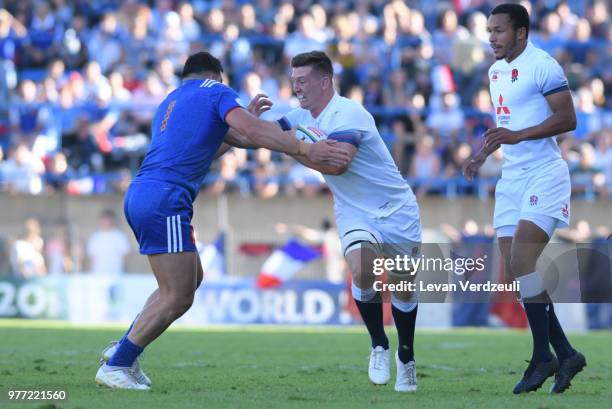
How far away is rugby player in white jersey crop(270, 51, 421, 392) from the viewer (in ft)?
30.8

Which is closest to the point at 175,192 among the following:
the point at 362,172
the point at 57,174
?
the point at 362,172

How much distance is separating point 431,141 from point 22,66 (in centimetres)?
838

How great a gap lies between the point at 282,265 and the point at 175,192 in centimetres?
1289

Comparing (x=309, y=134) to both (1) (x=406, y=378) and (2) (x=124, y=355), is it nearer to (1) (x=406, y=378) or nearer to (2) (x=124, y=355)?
(1) (x=406, y=378)

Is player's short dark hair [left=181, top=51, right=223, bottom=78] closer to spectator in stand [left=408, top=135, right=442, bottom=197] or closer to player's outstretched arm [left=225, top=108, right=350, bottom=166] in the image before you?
player's outstretched arm [left=225, top=108, right=350, bottom=166]

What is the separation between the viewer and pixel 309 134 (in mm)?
9344

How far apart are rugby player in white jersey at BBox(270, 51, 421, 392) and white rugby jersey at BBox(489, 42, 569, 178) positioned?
896mm

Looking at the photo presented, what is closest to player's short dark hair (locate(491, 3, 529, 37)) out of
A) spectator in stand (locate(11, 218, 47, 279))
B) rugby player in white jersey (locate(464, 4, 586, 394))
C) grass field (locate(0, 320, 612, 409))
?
rugby player in white jersey (locate(464, 4, 586, 394))

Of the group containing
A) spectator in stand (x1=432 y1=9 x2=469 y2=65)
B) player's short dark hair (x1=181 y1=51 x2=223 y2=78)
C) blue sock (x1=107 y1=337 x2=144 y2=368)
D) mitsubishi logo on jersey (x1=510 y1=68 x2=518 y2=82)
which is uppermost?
spectator in stand (x1=432 y1=9 x2=469 y2=65)

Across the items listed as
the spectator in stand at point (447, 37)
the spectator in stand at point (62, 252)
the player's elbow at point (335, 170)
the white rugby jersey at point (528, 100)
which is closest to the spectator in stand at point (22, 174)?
the spectator in stand at point (62, 252)

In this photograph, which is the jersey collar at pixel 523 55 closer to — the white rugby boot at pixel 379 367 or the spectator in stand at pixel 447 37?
the white rugby boot at pixel 379 367

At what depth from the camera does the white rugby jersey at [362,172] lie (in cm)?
942

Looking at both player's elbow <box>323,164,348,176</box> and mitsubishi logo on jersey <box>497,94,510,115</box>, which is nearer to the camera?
player's elbow <box>323,164,348,176</box>

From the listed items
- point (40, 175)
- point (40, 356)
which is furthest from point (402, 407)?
point (40, 175)
